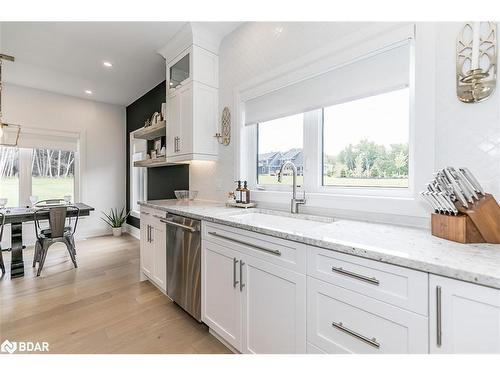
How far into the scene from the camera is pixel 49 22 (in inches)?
100

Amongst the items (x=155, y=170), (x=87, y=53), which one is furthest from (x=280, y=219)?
(x=87, y=53)

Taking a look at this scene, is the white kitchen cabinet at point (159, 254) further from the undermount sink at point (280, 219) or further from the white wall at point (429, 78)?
the undermount sink at point (280, 219)

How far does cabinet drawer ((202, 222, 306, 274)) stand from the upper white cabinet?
1.22m

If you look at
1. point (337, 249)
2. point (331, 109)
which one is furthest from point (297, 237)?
point (331, 109)

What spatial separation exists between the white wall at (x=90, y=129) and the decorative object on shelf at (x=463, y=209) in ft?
18.8

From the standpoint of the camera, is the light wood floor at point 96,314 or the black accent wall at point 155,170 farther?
the black accent wall at point 155,170

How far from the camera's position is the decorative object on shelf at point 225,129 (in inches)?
105

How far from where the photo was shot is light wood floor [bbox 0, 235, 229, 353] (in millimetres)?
1791

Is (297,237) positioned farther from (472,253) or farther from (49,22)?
(49,22)

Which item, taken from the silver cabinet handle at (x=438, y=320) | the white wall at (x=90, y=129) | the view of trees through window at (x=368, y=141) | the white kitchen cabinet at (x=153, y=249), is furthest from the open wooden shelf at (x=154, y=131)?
the silver cabinet handle at (x=438, y=320)

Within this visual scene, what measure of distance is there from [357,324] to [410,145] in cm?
110

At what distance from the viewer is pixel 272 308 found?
1.36 m

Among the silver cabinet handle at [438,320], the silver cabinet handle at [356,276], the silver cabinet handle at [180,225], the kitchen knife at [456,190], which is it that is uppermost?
the kitchen knife at [456,190]

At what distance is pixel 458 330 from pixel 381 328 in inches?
9.7
